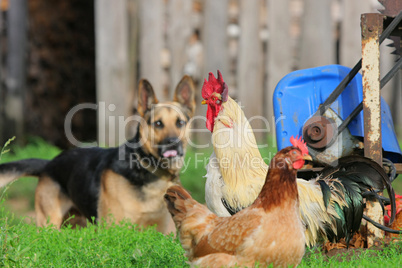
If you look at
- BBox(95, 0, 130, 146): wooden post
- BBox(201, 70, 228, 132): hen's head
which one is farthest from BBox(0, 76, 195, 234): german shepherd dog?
BBox(95, 0, 130, 146): wooden post

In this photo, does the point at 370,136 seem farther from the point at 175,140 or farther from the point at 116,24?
the point at 116,24

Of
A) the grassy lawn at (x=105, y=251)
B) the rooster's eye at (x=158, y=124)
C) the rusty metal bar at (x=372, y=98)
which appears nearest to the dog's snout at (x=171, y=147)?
the rooster's eye at (x=158, y=124)

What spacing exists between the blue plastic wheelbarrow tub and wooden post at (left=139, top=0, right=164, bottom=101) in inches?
148

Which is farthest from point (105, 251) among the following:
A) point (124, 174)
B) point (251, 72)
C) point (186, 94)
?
point (251, 72)

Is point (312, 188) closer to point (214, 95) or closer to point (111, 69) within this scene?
point (214, 95)

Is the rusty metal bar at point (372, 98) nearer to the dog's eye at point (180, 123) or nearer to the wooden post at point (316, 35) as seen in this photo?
the dog's eye at point (180, 123)

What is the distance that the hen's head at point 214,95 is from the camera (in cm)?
423

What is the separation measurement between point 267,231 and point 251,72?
507 centimetres

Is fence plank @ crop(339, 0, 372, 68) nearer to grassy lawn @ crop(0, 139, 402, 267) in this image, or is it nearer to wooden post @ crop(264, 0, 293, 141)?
wooden post @ crop(264, 0, 293, 141)

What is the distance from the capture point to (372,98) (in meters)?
4.02

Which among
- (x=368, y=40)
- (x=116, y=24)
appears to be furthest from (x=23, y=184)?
(x=368, y=40)

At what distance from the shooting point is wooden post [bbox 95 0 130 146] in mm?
7852

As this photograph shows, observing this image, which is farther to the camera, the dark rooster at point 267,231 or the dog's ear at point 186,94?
the dog's ear at point 186,94

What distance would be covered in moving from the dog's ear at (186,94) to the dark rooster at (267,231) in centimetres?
244
